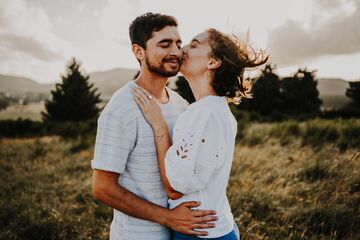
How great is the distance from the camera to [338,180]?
A: 5.50 m

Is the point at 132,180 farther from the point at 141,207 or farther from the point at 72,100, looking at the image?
the point at 72,100

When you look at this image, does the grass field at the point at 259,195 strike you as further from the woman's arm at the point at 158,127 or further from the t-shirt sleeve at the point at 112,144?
the t-shirt sleeve at the point at 112,144

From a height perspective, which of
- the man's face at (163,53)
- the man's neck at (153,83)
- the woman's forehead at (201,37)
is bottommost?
the man's neck at (153,83)

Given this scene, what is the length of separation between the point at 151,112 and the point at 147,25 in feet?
2.30

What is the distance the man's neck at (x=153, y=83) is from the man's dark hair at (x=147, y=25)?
21 cm

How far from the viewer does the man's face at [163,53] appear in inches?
88.4

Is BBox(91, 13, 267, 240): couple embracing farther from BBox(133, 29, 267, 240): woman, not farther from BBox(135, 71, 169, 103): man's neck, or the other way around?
BBox(135, 71, 169, 103): man's neck

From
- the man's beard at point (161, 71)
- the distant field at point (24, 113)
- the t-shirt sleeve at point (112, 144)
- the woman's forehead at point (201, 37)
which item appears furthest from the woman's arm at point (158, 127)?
the distant field at point (24, 113)

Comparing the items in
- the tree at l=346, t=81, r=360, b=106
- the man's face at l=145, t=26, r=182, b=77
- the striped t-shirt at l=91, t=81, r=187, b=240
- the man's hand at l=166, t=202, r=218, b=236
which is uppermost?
the tree at l=346, t=81, r=360, b=106

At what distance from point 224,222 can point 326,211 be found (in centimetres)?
303

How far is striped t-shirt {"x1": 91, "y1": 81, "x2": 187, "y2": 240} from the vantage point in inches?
71.8

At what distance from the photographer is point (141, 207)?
6.00 feet

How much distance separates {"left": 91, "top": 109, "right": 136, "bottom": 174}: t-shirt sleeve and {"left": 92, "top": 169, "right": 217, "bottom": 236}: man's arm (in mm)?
61

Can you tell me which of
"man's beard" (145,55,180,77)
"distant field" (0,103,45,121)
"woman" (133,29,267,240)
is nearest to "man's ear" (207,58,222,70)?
"woman" (133,29,267,240)
